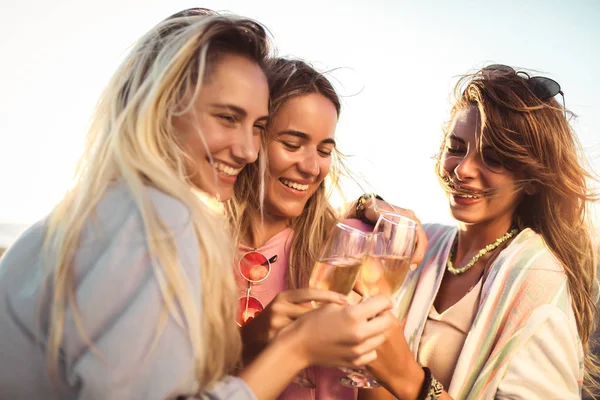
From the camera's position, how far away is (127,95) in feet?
5.63

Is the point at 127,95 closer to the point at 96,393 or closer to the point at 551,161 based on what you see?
the point at 96,393

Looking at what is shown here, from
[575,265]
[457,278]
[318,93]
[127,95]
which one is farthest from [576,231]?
[127,95]

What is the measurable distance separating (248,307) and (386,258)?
0.82m

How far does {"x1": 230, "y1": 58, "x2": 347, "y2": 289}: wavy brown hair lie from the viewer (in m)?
2.44

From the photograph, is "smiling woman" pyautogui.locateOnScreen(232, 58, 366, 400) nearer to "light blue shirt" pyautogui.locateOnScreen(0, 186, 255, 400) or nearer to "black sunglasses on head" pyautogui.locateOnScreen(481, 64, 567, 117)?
"black sunglasses on head" pyautogui.locateOnScreen(481, 64, 567, 117)

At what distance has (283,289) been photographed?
2.47 metres

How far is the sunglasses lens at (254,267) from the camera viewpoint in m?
2.44

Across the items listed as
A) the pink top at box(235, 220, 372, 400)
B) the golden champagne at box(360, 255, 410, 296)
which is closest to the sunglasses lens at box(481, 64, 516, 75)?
the pink top at box(235, 220, 372, 400)

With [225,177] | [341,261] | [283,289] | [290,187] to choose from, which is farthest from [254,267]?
[341,261]

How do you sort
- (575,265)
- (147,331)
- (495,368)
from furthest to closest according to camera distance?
(575,265) → (495,368) → (147,331)

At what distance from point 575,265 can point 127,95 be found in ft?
6.91

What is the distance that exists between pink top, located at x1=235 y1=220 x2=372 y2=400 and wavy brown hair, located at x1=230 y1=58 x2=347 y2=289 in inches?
1.6

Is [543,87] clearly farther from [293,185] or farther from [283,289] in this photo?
[283,289]

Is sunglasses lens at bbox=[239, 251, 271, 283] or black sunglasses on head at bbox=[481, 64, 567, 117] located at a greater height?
black sunglasses on head at bbox=[481, 64, 567, 117]
